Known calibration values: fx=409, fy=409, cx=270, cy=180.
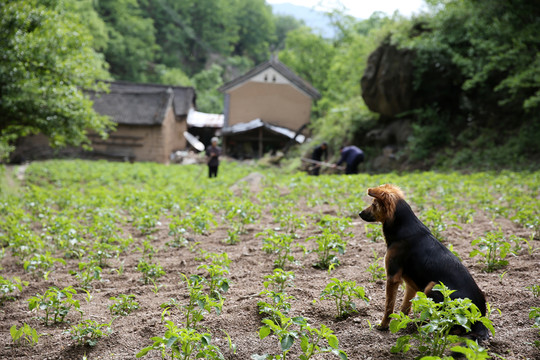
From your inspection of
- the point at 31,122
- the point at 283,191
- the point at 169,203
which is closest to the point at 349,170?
the point at 283,191

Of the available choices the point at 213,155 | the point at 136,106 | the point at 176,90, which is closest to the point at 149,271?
the point at 213,155

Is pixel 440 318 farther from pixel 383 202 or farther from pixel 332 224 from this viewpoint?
pixel 332 224

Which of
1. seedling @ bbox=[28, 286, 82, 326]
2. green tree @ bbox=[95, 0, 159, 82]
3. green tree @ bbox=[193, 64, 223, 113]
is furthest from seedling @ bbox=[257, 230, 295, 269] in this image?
green tree @ bbox=[95, 0, 159, 82]

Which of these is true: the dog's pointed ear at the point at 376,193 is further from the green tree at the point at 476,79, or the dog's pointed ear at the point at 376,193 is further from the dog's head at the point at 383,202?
the green tree at the point at 476,79

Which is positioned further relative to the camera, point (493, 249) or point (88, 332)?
point (493, 249)

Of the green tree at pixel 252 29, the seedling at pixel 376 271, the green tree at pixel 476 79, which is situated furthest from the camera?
the green tree at pixel 252 29

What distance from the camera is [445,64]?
1830 cm

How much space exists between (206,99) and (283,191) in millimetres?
44394

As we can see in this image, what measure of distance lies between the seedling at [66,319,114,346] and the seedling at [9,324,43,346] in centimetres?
25

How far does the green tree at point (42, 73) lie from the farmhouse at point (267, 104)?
20.1 meters

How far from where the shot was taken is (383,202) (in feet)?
11.3

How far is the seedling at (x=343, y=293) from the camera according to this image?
350 cm

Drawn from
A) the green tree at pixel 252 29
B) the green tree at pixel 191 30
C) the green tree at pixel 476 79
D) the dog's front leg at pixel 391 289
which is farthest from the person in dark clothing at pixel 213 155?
the green tree at pixel 252 29

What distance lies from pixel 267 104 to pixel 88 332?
110ft
